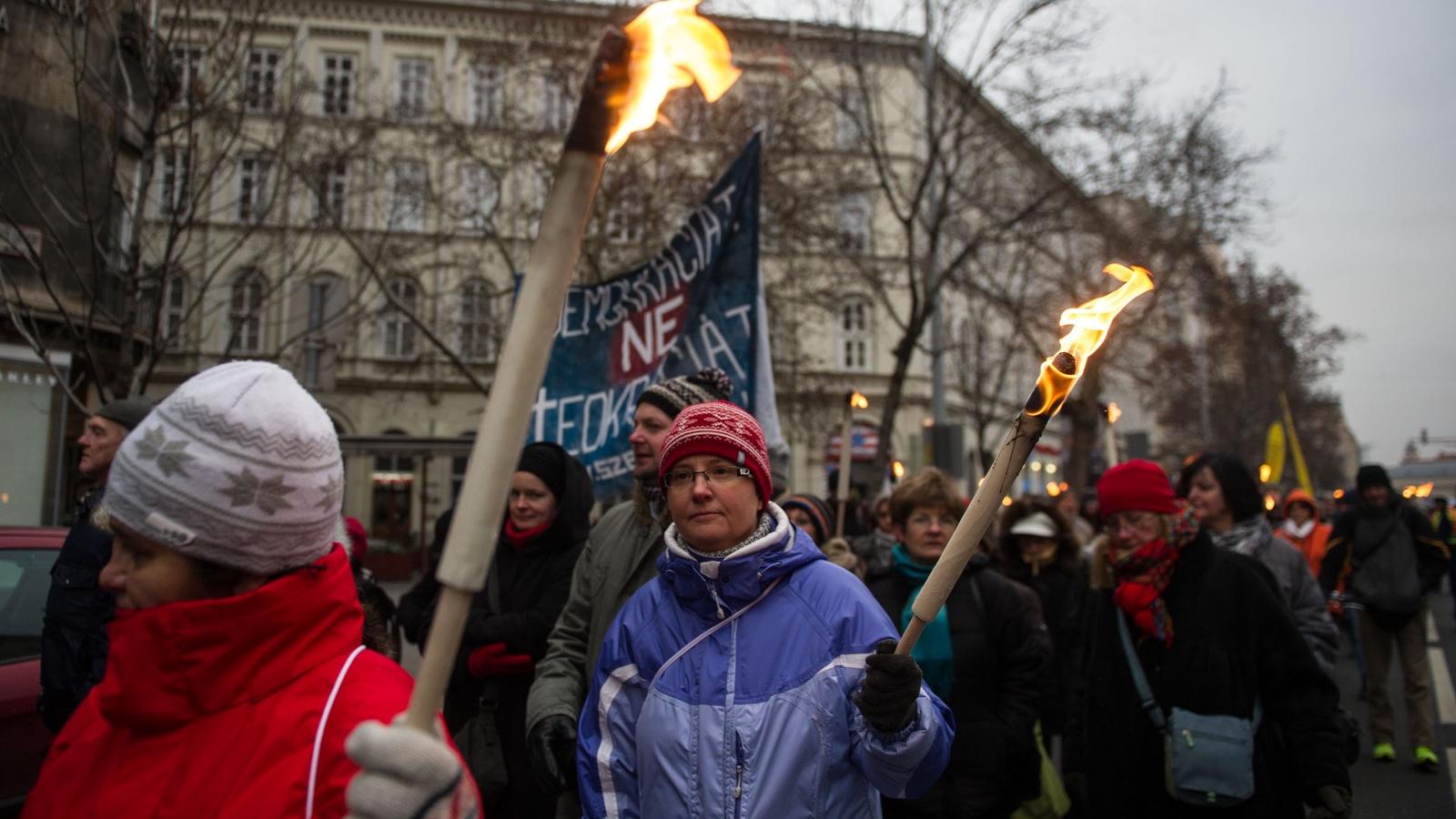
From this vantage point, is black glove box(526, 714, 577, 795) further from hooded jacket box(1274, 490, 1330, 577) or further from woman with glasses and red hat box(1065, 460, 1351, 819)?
hooded jacket box(1274, 490, 1330, 577)

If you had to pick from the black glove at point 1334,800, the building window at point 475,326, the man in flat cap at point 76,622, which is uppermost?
the building window at point 475,326

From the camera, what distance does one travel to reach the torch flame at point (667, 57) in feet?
4.10

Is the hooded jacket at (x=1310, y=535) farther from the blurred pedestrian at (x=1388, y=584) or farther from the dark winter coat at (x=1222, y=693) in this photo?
the dark winter coat at (x=1222, y=693)

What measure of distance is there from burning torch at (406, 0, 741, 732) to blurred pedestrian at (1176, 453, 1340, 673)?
383 cm

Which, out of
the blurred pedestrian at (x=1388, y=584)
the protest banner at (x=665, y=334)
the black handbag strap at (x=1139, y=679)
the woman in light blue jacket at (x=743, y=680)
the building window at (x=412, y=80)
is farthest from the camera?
the building window at (x=412, y=80)

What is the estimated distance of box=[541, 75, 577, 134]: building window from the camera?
589 inches

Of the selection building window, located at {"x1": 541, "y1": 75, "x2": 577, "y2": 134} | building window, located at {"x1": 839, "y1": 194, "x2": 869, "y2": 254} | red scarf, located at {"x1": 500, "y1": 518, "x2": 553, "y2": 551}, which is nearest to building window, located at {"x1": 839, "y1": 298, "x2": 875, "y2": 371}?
building window, located at {"x1": 839, "y1": 194, "x2": 869, "y2": 254}

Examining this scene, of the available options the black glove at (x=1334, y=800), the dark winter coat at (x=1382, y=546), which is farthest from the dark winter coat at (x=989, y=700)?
the dark winter coat at (x=1382, y=546)

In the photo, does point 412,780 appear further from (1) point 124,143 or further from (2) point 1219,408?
(2) point 1219,408

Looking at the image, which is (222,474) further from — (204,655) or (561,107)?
(561,107)

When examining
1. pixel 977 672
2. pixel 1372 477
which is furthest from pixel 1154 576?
pixel 1372 477

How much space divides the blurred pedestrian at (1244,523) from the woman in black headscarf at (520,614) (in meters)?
2.64

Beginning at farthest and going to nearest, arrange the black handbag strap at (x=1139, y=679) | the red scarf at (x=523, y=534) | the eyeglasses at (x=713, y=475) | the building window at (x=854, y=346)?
the building window at (x=854, y=346), the red scarf at (x=523, y=534), the black handbag strap at (x=1139, y=679), the eyeglasses at (x=713, y=475)

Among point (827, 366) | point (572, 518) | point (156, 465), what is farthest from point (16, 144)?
point (827, 366)
